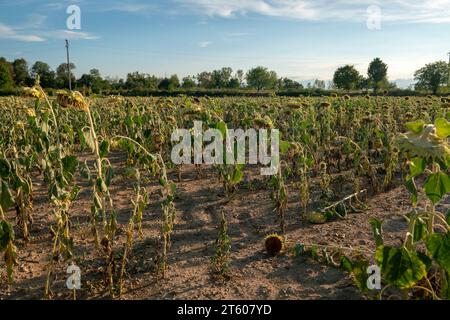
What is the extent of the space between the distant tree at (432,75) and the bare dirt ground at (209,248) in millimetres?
46963

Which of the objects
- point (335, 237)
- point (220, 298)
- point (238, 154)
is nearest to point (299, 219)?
point (335, 237)

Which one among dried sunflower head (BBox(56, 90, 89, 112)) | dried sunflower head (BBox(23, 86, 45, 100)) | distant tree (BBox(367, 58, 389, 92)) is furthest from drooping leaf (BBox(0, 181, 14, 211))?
distant tree (BBox(367, 58, 389, 92))

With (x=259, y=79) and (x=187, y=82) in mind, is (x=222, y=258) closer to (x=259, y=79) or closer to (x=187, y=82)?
(x=187, y=82)

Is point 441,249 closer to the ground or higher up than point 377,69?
closer to the ground

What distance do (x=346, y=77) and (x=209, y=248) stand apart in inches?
1943

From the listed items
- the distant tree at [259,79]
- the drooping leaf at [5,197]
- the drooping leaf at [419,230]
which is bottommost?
the drooping leaf at [419,230]

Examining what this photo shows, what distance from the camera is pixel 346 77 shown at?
49.1m

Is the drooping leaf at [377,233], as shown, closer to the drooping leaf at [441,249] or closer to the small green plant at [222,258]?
the drooping leaf at [441,249]

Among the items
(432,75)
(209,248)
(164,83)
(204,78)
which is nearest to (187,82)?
(164,83)

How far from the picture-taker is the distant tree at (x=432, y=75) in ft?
148

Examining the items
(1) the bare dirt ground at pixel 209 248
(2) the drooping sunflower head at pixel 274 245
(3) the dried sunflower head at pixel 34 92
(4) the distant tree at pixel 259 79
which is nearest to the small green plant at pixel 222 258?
(1) the bare dirt ground at pixel 209 248

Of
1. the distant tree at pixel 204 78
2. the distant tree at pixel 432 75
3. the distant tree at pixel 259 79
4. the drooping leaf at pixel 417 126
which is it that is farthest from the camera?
the distant tree at pixel 259 79
